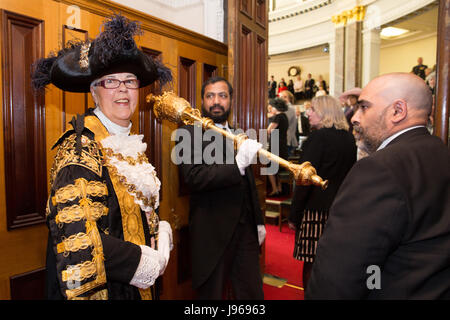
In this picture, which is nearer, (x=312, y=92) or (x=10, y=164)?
(x=10, y=164)

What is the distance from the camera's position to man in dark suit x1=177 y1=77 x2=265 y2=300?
6.98 feet

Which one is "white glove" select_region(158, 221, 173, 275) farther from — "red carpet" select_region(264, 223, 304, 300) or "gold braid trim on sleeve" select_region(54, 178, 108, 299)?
"red carpet" select_region(264, 223, 304, 300)

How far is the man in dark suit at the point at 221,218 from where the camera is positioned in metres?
2.13

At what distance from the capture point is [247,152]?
2.01m

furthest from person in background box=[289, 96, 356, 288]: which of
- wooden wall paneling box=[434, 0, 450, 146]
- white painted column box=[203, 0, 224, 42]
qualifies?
white painted column box=[203, 0, 224, 42]

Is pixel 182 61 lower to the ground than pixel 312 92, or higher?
lower

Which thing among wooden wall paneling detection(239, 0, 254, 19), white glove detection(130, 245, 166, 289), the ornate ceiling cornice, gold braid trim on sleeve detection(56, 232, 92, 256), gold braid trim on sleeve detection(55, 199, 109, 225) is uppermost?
the ornate ceiling cornice

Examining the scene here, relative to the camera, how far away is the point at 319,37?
10.4 metres

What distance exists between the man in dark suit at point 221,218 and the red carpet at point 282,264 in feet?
3.01

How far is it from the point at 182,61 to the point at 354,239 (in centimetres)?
207

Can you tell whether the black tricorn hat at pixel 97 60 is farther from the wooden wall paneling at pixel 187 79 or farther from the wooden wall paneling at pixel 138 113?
the wooden wall paneling at pixel 187 79

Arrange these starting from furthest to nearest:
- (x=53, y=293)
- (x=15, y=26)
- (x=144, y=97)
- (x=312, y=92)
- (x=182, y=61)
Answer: (x=312, y=92), (x=182, y=61), (x=144, y=97), (x=15, y=26), (x=53, y=293)
